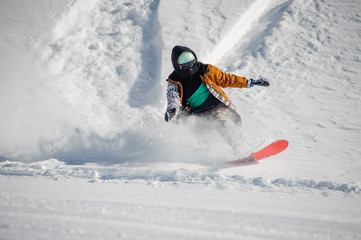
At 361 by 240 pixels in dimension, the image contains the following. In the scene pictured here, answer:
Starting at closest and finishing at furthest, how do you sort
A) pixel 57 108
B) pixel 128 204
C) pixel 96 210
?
pixel 96 210, pixel 128 204, pixel 57 108

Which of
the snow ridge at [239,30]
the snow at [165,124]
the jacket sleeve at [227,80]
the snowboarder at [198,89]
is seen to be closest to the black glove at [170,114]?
the snowboarder at [198,89]

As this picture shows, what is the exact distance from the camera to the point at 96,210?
5.59 feet

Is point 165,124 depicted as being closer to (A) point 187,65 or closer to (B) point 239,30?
(A) point 187,65

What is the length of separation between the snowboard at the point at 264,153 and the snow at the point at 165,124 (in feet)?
0.34

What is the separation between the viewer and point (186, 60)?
10.6 feet

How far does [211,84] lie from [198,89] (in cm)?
17

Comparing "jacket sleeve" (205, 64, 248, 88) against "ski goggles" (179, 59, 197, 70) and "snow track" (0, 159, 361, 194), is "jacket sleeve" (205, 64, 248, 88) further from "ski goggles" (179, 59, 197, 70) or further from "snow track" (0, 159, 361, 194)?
"snow track" (0, 159, 361, 194)

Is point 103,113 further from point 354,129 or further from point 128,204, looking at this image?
point 354,129

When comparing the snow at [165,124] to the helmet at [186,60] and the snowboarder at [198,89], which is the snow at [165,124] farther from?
the helmet at [186,60]

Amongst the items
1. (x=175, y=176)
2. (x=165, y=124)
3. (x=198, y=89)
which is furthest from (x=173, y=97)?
(x=175, y=176)

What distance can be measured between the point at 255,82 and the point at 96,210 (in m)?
2.58

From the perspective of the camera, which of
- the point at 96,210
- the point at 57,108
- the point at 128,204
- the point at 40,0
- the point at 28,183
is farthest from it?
the point at 40,0

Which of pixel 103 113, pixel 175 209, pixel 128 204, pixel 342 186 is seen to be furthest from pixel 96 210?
pixel 103 113

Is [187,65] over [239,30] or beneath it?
beneath
